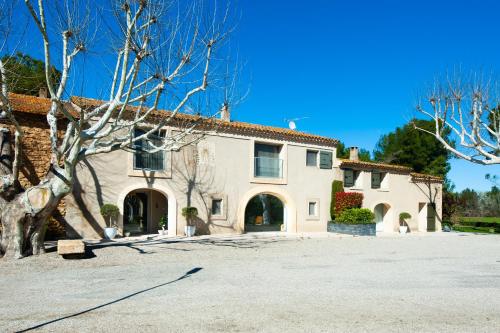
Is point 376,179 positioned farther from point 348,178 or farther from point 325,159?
point 325,159

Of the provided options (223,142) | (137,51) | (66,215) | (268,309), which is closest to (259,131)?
(223,142)

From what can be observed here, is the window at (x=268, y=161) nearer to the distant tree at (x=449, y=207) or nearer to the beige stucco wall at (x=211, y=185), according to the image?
the beige stucco wall at (x=211, y=185)

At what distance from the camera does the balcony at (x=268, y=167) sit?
67.4ft

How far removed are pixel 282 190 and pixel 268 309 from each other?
49.8 feet

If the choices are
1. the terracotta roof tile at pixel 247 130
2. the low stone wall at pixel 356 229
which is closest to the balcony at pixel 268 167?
the terracotta roof tile at pixel 247 130

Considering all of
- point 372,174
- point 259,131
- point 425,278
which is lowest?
point 425,278

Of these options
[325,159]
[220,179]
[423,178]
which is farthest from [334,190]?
[423,178]

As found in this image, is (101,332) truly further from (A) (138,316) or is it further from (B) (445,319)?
(B) (445,319)

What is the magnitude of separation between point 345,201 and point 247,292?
1577 centimetres

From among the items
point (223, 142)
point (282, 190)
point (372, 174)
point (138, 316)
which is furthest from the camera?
point (372, 174)

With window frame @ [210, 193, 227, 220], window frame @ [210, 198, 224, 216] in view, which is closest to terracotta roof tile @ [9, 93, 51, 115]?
window frame @ [210, 193, 227, 220]

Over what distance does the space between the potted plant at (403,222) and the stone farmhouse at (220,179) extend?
51cm

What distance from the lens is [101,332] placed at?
4801 millimetres

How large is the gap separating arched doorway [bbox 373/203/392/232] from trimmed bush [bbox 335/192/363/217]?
3.95 meters
